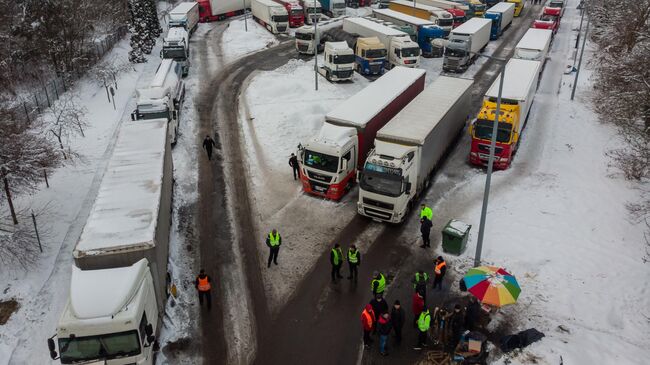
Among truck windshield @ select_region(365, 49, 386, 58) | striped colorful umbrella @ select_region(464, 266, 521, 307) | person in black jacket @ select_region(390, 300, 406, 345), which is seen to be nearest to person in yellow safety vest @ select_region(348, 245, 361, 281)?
person in black jacket @ select_region(390, 300, 406, 345)

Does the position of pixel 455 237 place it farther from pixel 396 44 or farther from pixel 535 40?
pixel 535 40

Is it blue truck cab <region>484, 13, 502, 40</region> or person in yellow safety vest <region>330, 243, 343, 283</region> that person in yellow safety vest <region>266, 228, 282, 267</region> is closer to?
person in yellow safety vest <region>330, 243, 343, 283</region>

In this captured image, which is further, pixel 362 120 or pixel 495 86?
pixel 495 86

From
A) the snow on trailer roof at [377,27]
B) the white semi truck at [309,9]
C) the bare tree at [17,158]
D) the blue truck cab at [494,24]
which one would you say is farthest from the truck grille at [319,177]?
the white semi truck at [309,9]

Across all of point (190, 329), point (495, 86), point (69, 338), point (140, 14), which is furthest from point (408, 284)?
point (140, 14)

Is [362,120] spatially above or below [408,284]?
above

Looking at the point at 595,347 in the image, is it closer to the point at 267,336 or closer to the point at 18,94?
the point at 267,336
